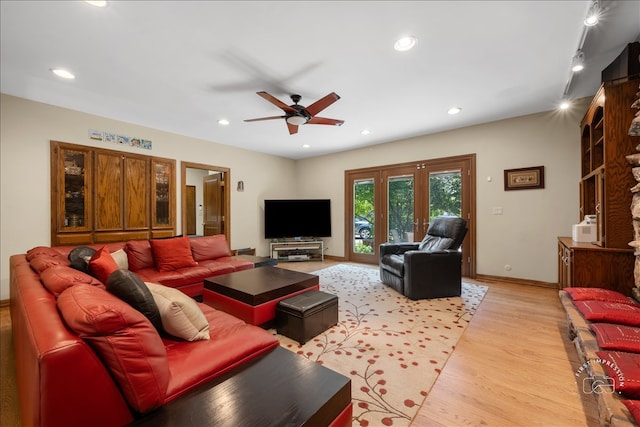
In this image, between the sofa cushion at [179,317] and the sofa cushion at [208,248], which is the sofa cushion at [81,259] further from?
the sofa cushion at [208,248]

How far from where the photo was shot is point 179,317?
1402mm

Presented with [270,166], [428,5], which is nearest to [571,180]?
[428,5]

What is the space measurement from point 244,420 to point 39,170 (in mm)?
4436

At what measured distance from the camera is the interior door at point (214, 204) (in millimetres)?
5656

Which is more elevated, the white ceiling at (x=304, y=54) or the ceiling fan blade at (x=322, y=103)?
the white ceiling at (x=304, y=54)

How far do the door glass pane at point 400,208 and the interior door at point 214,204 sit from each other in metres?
3.56

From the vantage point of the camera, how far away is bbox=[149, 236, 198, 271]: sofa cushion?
3338mm

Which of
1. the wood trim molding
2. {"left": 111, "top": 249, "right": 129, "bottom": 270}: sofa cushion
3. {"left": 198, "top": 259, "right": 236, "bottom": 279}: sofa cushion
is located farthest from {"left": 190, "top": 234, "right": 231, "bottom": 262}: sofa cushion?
the wood trim molding

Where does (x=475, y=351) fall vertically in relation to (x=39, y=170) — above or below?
below

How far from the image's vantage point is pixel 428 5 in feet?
6.25

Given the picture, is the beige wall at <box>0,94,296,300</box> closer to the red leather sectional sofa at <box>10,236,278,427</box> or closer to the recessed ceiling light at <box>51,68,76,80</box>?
the recessed ceiling light at <box>51,68,76,80</box>

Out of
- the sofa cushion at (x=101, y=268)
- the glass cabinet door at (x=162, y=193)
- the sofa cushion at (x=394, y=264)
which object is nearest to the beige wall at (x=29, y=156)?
the glass cabinet door at (x=162, y=193)

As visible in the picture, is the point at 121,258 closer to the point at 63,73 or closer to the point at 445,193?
the point at 63,73

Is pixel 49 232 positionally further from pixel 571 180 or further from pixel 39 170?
pixel 571 180
